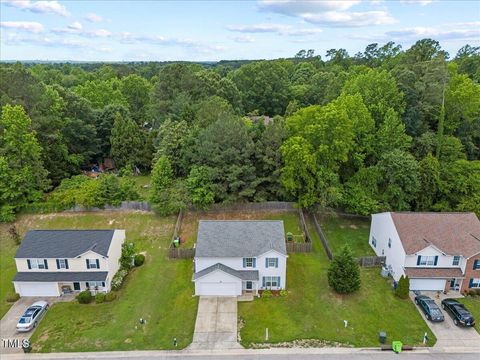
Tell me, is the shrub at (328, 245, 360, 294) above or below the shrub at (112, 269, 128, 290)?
above

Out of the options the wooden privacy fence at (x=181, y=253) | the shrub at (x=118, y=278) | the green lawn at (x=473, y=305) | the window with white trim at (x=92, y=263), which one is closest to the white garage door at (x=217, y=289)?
the wooden privacy fence at (x=181, y=253)

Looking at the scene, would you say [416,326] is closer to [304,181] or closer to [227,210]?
[304,181]

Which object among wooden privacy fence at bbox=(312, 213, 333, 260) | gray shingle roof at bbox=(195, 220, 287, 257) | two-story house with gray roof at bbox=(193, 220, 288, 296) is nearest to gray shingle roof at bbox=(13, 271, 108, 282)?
two-story house with gray roof at bbox=(193, 220, 288, 296)

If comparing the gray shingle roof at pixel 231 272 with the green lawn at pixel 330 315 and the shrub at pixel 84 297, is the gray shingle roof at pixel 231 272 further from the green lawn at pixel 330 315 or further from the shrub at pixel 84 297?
the shrub at pixel 84 297

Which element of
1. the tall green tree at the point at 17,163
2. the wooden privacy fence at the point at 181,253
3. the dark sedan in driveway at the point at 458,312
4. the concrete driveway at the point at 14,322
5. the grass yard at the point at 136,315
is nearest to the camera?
the concrete driveway at the point at 14,322

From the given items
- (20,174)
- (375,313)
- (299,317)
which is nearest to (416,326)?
(375,313)

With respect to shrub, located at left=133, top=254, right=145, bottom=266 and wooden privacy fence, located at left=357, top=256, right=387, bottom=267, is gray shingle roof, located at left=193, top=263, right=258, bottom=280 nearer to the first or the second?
shrub, located at left=133, top=254, right=145, bottom=266
